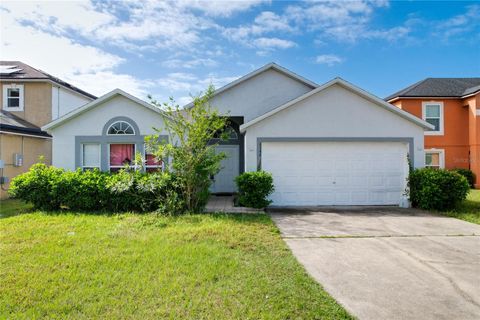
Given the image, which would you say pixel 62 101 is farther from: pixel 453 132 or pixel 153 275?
pixel 453 132

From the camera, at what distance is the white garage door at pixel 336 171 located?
11.0 meters

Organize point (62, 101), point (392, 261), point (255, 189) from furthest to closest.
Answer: point (62, 101) < point (255, 189) < point (392, 261)

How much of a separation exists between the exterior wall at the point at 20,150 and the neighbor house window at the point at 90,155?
3863 millimetres

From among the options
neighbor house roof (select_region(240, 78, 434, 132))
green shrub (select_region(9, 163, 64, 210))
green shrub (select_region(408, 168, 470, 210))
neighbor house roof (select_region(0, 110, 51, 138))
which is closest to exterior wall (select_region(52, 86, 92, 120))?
neighbor house roof (select_region(0, 110, 51, 138))

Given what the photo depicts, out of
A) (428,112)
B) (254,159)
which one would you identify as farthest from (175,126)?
(428,112)

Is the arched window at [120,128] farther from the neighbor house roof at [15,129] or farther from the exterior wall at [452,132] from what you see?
the exterior wall at [452,132]

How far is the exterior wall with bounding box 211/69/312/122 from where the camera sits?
14.1 meters

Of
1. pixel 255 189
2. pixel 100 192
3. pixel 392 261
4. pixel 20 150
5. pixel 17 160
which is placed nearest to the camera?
pixel 392 261

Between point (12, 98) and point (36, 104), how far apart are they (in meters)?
1.48

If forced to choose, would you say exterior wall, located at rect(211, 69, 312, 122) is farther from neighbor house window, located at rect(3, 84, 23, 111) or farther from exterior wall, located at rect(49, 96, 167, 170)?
neighbor house window, located at rect(3, 84, 23, 111)

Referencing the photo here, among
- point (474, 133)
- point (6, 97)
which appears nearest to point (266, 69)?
point (474, 133)

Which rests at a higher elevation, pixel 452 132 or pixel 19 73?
pixel 19 73

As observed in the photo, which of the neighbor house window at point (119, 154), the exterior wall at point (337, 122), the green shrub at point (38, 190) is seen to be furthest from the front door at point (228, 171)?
the green shrub at point (38, 190)

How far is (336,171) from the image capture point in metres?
11.0
